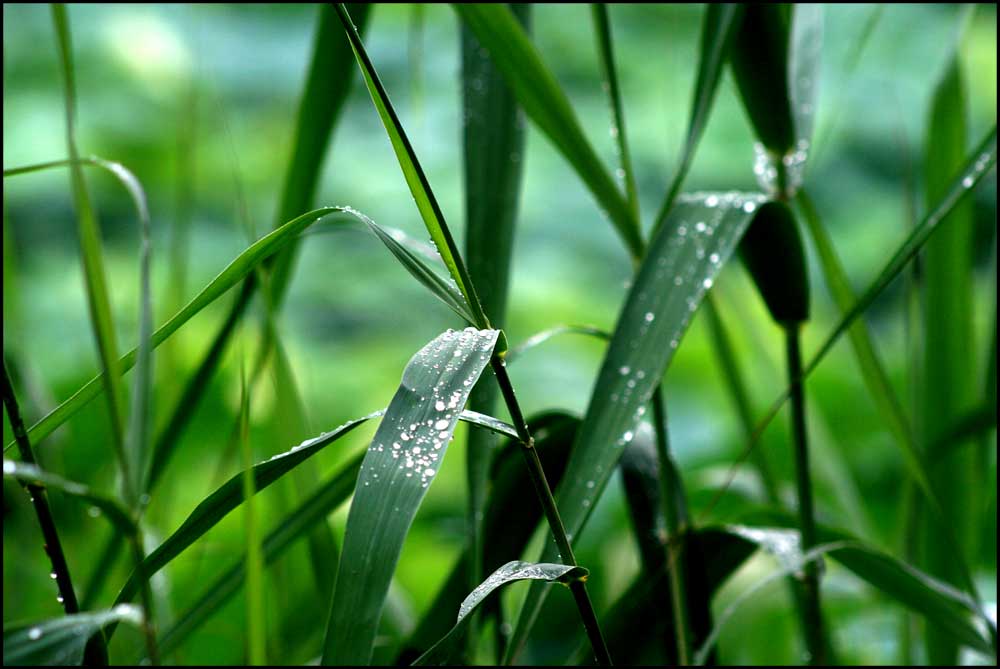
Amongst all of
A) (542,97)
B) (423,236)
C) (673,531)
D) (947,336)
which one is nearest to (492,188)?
(542,97)

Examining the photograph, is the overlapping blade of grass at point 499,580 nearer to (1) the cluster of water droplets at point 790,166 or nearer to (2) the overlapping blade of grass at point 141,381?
(2) the overlapping blade of grass at point 141,381

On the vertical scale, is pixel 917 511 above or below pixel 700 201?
below

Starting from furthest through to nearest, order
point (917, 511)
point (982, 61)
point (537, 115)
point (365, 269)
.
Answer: point (982, 61) → point (365, 269) → point (917, 511) → point (537, 115)

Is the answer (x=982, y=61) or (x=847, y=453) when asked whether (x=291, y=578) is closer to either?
(x=847, y=453)

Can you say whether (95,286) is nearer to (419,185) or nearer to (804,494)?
(419,185)

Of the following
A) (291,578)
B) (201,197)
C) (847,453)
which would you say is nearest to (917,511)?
(291,578)

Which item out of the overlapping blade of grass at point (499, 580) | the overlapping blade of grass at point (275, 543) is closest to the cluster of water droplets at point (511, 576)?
the overlapping blade of grass at point (499, 580)
